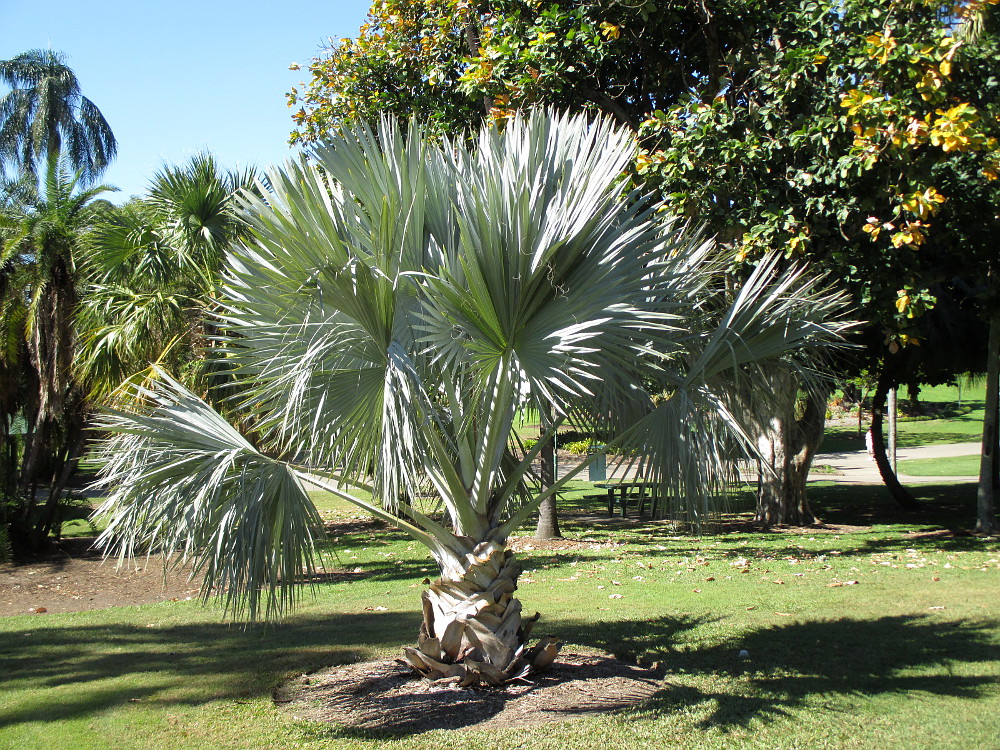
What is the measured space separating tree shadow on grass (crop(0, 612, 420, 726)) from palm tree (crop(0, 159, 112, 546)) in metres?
5.81

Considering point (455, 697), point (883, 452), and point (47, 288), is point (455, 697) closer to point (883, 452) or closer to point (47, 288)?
point (47, 288)

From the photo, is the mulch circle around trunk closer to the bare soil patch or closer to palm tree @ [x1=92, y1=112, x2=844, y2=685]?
palm tree @ [x1=92, y1=112, x2=844, y2=685]

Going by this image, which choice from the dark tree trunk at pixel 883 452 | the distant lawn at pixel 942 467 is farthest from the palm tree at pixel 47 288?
the distant lawn at pixel 942 467

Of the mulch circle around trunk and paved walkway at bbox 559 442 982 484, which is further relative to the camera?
paved walkway at bbox 559 442 982 484

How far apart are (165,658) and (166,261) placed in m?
5.38

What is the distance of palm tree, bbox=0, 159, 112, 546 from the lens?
13133mm

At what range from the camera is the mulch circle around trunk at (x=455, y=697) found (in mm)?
5520

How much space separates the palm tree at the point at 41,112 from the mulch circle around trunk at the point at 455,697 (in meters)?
39.0

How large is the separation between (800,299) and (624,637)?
11.6 ft

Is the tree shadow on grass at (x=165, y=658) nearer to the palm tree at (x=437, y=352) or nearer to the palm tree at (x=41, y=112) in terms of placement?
A: the palm tree at (x=437, y=352)

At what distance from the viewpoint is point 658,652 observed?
705 cm

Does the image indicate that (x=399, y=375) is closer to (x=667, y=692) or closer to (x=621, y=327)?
(x=621, y=327)

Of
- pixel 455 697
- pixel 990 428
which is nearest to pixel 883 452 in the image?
pixel 990 428

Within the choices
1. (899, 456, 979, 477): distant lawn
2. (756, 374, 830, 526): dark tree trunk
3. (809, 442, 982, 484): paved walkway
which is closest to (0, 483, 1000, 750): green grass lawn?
(756, 374, 830, 526): dark tree trunk
